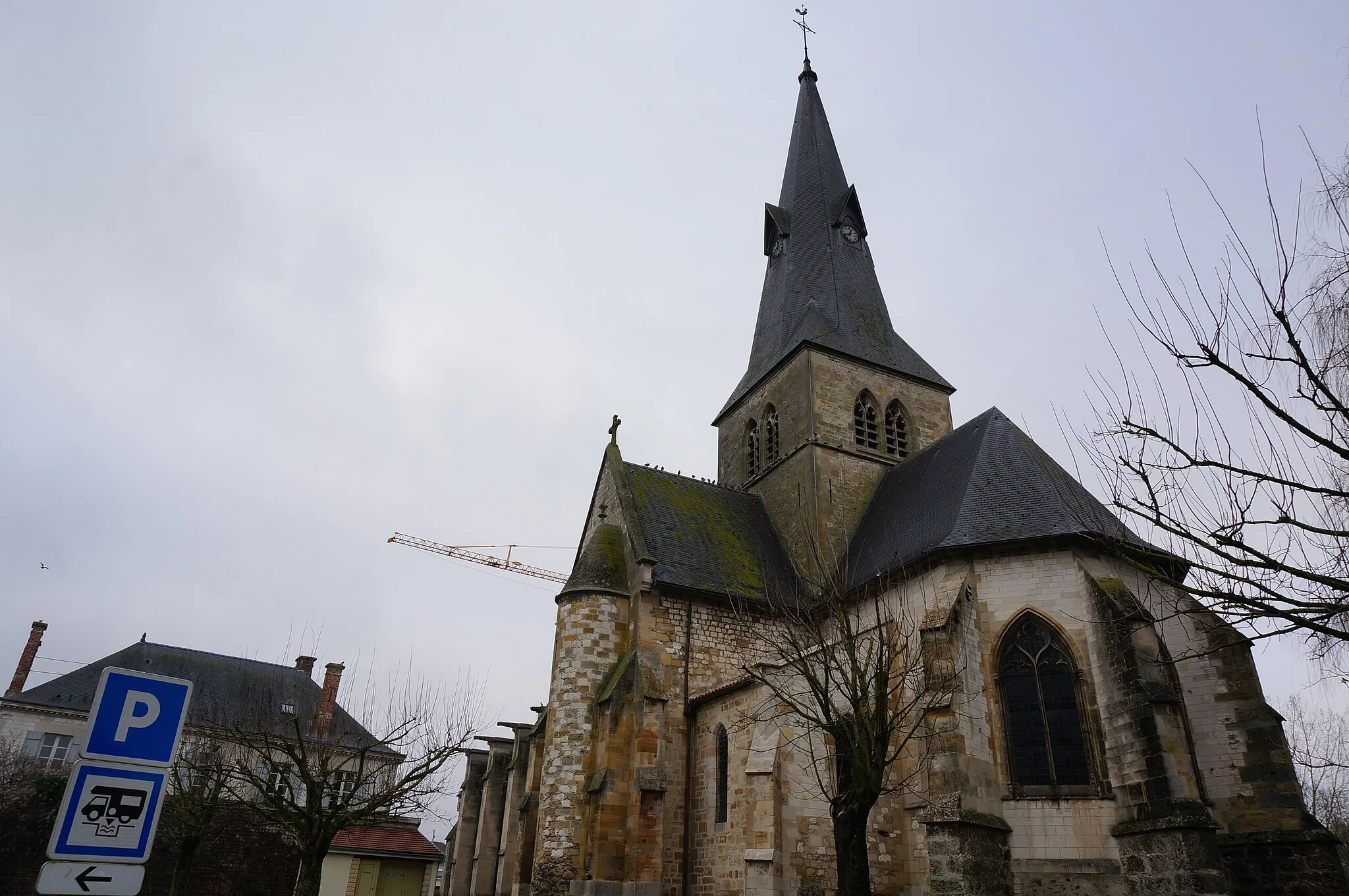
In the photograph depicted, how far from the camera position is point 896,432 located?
72.4 ft

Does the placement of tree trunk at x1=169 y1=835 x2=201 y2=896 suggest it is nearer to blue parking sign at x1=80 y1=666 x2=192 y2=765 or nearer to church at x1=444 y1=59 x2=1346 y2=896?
church at x1=444 y1=59 x2=1346 y2=896

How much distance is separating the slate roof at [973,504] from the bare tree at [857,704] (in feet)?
4.24

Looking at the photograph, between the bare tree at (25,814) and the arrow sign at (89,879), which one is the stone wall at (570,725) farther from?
the bare tree at (25,814)

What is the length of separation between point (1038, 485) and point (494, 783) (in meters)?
15.2

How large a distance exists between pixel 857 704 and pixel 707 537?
9594mm

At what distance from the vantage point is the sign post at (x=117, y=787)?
11.4ft

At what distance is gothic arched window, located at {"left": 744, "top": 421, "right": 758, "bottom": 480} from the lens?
2330cm

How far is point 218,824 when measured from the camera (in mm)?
22609

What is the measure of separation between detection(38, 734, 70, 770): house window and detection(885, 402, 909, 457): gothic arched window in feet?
95.3

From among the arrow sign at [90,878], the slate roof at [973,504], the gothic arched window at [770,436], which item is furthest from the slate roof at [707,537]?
the arrow sign at [90,878]

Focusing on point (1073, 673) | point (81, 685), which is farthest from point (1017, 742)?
point (81, 685)

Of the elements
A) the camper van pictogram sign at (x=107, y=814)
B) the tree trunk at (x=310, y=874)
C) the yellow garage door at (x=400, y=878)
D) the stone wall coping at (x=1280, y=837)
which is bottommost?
the yellow garage door at (x=400, y=878)

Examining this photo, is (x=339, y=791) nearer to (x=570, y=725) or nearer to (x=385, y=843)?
(x=570, y=725)

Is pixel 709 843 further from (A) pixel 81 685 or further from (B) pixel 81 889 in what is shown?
(A) pixel 81 685
